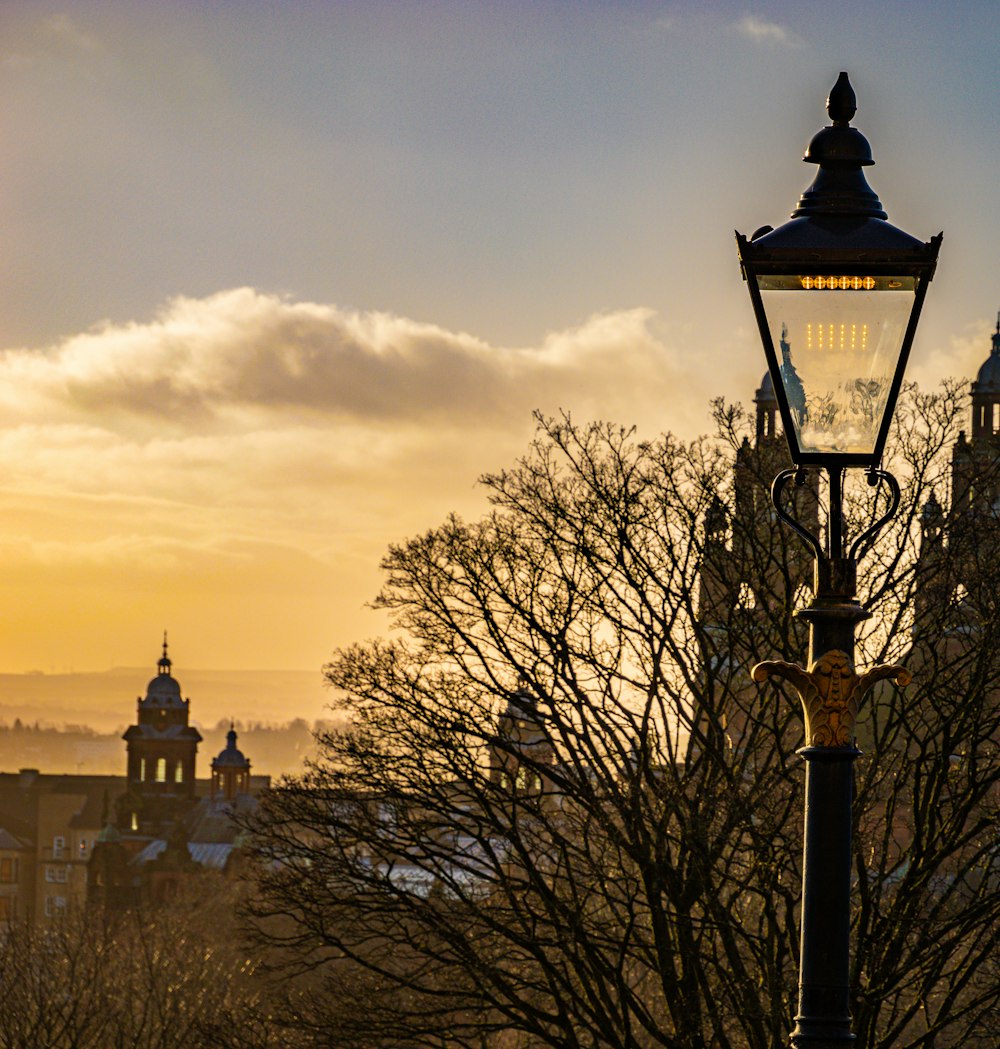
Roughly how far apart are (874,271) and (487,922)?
17.1 m

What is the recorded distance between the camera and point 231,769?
16875cm

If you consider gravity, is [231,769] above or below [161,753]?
below

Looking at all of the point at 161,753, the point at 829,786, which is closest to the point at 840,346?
the point at 829,786

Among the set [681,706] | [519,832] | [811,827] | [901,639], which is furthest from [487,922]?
[811,827]

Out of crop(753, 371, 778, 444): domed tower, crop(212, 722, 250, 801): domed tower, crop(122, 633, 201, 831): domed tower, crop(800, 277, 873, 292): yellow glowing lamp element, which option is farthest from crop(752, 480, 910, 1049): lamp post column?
crop(212, 722, 250, 801): domed tower

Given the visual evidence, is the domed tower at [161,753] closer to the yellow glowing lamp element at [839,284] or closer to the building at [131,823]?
the building at [131,823]

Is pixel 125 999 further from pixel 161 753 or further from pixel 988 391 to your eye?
pixel 161 753

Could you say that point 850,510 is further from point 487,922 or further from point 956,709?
point 487,922

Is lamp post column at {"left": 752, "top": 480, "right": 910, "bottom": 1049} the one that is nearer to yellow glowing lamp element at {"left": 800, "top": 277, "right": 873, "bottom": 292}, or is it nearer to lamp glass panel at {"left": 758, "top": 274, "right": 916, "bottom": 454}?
lamp glass panel at {"left": 758, "top": 274, "right": 916, "bottom": 454}

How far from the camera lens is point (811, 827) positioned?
6273mm

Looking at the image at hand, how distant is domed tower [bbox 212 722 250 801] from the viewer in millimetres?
167375

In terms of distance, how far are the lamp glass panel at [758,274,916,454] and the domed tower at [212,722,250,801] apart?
161497 mm

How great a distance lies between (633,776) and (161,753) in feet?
466

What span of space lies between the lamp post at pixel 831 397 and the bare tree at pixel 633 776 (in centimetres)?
1378
